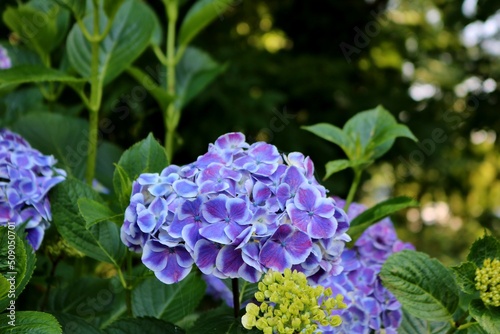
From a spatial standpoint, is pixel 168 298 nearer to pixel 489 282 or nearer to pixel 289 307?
pixel 289 307

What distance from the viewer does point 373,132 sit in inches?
55.5

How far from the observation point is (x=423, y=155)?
3.82 m

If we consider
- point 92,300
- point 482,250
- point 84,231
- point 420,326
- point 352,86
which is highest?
point 482,250

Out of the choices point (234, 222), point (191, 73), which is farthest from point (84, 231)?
point (191, 73)

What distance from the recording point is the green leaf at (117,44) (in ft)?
5.12

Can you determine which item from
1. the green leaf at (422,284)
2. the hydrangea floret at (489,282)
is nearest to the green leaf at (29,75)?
the green leaf at (422,284)

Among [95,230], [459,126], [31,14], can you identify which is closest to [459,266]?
[95,230]

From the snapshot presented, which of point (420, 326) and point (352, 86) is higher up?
point (420, 326)

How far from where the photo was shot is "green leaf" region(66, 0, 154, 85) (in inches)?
61.5

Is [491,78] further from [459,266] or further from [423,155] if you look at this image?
[459,266]

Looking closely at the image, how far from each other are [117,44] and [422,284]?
92 cm

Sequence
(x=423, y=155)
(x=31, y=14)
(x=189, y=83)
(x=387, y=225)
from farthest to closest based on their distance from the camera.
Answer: (x=423, y=155), (x=189, y=83), (x=31, y=14), (x=387, y=225)

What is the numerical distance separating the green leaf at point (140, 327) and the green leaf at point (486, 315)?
438 millimetres

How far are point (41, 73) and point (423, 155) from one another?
2800mm
